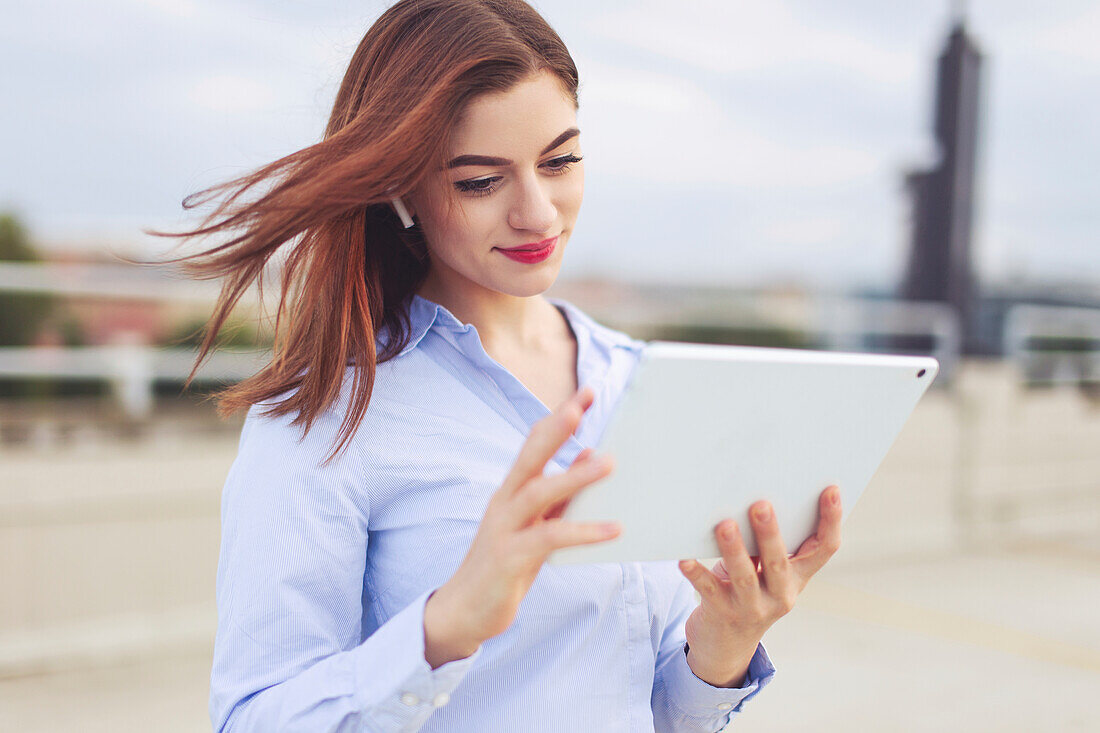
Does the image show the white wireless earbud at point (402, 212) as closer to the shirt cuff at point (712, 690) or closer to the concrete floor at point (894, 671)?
the shirt cuff at point (712, 690)

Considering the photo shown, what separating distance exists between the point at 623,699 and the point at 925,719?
242 cm

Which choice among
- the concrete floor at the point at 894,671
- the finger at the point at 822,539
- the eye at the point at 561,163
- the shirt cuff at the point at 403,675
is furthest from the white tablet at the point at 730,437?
the concrete floor at the point at 894,671

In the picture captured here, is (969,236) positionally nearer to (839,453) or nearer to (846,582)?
(846,582)

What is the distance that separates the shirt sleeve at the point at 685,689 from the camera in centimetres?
109

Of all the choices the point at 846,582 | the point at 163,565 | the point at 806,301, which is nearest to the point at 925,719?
the point at 846,582

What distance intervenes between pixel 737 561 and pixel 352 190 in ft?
1.71

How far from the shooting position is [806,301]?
5.75 m

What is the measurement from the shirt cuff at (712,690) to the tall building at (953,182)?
16.8 ft

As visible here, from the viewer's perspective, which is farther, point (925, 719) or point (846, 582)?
point (846, 582)

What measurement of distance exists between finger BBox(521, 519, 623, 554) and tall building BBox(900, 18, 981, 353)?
Result: 5.54 metres

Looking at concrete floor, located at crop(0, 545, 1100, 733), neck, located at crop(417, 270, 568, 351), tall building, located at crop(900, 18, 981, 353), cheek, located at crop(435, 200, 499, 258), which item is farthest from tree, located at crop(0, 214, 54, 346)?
tall building, located at crop(900, 18, 981, 353)

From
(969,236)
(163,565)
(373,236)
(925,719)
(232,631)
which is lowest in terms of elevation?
(925,719)

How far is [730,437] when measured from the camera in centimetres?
76

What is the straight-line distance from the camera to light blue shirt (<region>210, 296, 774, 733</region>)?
807 millimetres
